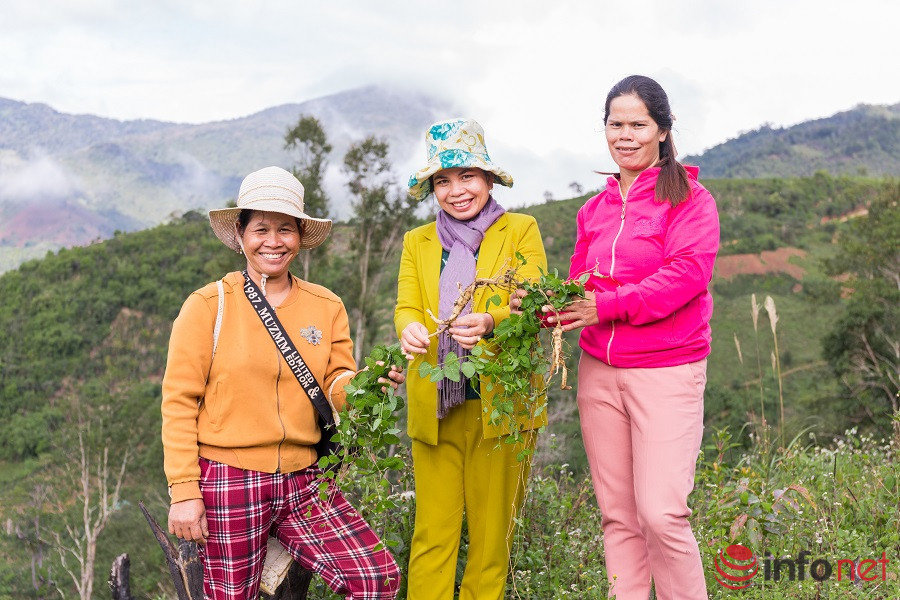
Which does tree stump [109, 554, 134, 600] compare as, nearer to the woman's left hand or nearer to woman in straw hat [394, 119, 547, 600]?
woman in straw hat [394, 119, 547, 600]

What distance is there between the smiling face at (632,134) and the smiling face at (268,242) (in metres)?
1.27

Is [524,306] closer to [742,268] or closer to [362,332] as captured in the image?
[362,332]

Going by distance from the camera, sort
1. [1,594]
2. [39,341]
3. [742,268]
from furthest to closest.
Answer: [39,341] < [742,268] < [1,594]

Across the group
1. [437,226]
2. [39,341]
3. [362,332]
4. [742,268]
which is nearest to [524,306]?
[437,226]

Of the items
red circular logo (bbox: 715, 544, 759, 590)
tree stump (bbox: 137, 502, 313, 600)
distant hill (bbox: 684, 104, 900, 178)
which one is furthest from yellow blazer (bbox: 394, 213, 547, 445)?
distant hill (bbox: 684, 104, 900, 178)

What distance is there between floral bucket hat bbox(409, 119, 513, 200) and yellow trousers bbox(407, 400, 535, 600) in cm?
92

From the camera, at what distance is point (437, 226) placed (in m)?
3.05

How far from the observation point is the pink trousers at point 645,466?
8.50 ft

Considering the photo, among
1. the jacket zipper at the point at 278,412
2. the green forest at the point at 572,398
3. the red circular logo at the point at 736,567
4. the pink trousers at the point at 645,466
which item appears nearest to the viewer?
the pink trousers at the point at 645,466

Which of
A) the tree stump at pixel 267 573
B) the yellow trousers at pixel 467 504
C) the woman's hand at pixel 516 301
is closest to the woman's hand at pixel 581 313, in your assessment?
the woman's hand at pixel 516 301

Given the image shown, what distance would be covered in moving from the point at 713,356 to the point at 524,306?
120 feet

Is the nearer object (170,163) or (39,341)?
(39,341)

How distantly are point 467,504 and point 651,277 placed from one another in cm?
121

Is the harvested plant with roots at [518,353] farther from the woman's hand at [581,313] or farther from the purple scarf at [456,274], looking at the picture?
the purple scarf at [456,274]
